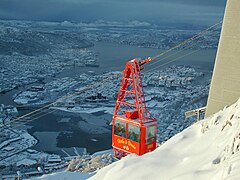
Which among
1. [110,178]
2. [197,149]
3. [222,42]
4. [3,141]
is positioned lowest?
[3,141]

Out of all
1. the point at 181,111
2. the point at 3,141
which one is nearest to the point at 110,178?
the point at 3,141

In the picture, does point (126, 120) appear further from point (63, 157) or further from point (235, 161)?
point (63, 157)

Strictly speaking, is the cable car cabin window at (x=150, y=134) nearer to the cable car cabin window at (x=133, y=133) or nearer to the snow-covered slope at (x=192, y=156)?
the cable car cabin window at (x=133, y=133)

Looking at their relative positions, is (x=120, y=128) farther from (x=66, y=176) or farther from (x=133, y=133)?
(x=66, y=176)

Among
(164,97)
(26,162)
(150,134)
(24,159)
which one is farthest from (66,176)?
(164,97)

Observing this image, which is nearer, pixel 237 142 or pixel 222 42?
pixel 237 142

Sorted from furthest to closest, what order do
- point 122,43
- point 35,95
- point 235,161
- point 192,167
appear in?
point 122,43, point 35,95, point 192,167, point 235,161
